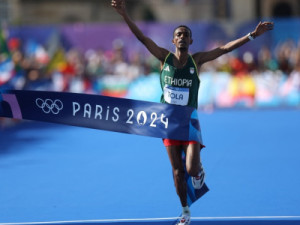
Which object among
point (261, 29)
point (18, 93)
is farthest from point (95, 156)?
point (261, 29)

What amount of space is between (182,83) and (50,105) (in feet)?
5.36

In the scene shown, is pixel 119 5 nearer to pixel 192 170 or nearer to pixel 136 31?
pixel 136 31

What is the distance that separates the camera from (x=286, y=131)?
16.0 meters

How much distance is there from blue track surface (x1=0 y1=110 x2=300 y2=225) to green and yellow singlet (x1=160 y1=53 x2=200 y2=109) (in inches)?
57.0

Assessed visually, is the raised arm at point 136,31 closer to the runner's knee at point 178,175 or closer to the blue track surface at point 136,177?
the runner's knee at point 178,175

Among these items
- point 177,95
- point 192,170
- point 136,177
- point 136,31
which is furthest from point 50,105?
point 136,177

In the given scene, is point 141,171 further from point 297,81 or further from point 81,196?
point 297,81

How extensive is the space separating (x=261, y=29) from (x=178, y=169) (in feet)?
6.31

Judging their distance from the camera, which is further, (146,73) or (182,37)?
(146,73)

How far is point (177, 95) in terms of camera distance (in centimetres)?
708

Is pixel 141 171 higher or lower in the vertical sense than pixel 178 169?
lower

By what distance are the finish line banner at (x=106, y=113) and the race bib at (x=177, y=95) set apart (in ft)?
0.61

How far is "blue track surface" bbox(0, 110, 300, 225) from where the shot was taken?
7.75m

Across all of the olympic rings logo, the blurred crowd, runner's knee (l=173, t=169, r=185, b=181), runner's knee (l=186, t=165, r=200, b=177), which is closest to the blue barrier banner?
the olympic rings logo
